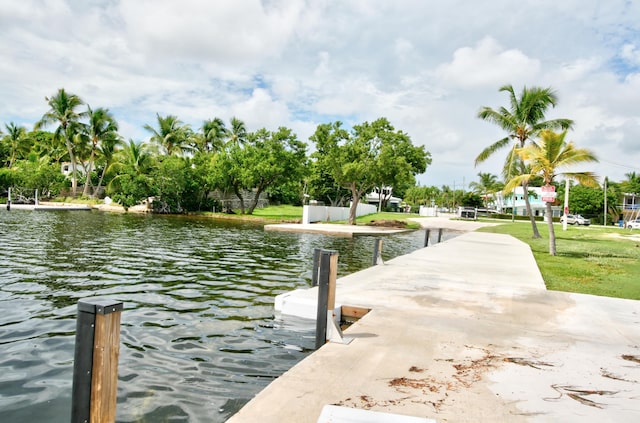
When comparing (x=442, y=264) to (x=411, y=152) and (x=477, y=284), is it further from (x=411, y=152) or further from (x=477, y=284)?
(x=411, y=152)

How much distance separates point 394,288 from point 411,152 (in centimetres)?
2635

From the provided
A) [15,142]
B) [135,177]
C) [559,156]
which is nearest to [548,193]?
[559,156]

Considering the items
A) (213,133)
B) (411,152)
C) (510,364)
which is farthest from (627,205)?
(510,364)

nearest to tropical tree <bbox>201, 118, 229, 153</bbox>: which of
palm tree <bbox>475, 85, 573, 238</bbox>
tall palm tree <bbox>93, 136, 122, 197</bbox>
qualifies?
tall palm tree <bbox>93, 136, 122, 197</bbox>

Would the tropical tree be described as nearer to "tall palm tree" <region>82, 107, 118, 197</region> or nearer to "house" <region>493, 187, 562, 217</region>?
"tall palm tree" <region>82, 107, 118, 197</region>

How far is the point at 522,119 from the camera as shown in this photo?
26.6 metres

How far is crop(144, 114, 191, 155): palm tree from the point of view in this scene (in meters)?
52.8

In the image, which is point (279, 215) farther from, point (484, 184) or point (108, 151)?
point (484, 184)

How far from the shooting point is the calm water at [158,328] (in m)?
4.68

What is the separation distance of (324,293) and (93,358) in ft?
11.1

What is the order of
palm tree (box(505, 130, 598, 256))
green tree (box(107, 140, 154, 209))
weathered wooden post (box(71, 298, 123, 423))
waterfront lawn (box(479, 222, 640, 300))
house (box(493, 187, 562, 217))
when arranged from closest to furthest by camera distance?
weathered wooden post (box(71, 298, 123, 423)) → waterfront lawn (box(479, 222, 640, 300)) → palm tree (box(505, 130, 598, 256)) → green tree (box(107, 140, 154, 209)) → house (box(493, 187, 562, 217))

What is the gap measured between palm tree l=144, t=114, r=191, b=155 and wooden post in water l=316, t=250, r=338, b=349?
163ft

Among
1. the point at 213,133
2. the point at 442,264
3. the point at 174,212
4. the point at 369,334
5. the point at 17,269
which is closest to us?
the point at 369,334

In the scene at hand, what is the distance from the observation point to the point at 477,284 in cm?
1013
